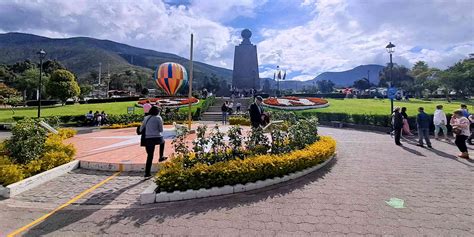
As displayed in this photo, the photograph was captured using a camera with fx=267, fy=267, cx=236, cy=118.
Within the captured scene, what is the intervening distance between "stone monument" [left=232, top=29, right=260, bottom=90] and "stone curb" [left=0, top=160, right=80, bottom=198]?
58.4 meters

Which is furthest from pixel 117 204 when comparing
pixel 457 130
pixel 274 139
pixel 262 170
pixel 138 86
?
pixel 138 86

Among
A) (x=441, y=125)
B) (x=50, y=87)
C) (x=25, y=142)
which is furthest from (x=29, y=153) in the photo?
(x=50, y=87)

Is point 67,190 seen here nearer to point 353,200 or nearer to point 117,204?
point 117,204

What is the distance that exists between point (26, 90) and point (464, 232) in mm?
67649

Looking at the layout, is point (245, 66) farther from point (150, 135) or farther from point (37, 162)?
point (37, 162)

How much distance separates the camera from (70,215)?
4.59 meters

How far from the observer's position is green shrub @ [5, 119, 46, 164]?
21.1 ft

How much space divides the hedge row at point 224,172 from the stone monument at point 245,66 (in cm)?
5875

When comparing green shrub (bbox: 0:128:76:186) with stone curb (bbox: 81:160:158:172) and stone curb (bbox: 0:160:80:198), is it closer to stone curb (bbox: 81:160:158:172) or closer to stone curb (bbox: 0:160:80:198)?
stone curb (bbox: 0:160:80:198)

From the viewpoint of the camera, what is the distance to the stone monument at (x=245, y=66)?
212 feet

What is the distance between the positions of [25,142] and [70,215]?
327 centimetres

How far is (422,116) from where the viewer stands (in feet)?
35.7

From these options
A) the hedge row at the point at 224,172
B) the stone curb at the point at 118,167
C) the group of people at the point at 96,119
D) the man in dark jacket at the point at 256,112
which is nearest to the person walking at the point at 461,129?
the hedge row at the point at 224,172

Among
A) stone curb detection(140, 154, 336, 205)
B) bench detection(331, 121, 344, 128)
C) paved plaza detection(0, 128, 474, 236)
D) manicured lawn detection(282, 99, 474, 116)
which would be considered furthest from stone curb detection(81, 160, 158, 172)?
manicured lawn detection(282, 99, 474, 116)
